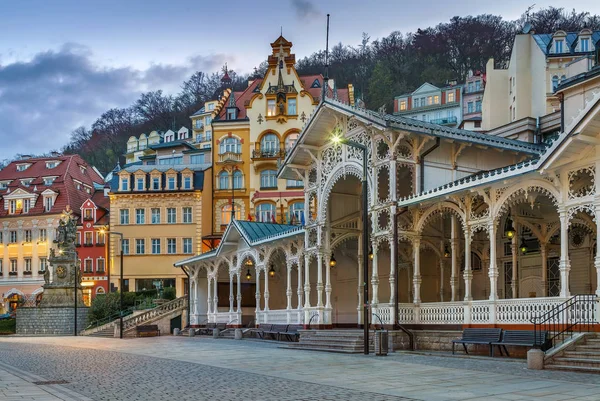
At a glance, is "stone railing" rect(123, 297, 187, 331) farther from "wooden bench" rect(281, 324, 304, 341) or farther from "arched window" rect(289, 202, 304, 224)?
"wooden bench" rect(281, 324, 304, 341)

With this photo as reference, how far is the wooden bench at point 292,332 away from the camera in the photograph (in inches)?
1433

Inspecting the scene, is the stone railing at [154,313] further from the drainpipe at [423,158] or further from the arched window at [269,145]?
the drainpipe at [423,158]

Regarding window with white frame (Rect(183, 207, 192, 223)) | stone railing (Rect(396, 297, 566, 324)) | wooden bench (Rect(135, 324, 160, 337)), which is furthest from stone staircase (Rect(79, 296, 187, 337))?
stone railing (Rect(396, 297, 566, 324))

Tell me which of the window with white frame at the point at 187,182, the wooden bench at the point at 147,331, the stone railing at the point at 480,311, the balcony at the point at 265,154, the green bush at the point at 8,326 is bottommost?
the green bush at the point at 8,326

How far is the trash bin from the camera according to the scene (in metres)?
24.9

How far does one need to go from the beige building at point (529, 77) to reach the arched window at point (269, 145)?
1785 centimetres

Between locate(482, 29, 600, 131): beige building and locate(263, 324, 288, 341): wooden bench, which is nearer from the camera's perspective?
locate(263, 324, 288, 341): wooden bench

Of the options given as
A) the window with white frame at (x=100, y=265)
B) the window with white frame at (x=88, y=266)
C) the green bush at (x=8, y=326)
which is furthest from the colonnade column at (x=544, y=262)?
the window with white frame at (x=88, y=266)

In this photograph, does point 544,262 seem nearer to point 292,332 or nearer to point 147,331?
point 292,332

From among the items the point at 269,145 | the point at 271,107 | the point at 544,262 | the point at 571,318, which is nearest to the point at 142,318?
the point at 269,145

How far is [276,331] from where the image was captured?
3772cm

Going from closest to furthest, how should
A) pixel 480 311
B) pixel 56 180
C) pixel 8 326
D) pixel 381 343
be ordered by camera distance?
pixel 381 343 → pixel 480 311 → pixel 8 326 → pixel 56 180

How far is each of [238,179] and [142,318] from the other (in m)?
21.0

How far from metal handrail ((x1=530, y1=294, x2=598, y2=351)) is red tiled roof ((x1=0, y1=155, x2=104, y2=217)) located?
6686 cm
